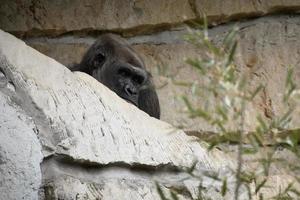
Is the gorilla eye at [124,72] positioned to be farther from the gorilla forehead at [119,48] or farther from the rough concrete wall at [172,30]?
the rough concrete wall at [172,30]

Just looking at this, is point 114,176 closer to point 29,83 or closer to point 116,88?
point 29,83

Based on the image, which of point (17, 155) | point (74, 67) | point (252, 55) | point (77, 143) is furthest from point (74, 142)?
point (74, 67)

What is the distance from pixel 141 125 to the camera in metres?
2.55

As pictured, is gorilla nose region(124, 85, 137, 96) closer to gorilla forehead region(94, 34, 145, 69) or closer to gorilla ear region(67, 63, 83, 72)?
gorilla forehead region(94, 34, 145, 69)

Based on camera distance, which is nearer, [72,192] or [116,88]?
[72,192]

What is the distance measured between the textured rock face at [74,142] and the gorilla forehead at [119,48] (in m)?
1.81

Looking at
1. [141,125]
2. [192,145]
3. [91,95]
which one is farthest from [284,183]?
[91,95]

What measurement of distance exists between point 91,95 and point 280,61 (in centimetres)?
166

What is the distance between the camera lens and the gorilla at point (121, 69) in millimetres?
4504

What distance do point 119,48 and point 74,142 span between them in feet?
8.09

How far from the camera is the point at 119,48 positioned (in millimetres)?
4672

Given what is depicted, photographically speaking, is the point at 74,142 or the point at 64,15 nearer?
the point at 74,142

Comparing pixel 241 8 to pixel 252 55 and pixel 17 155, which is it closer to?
pixel 252 55

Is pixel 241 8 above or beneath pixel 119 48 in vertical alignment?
above
